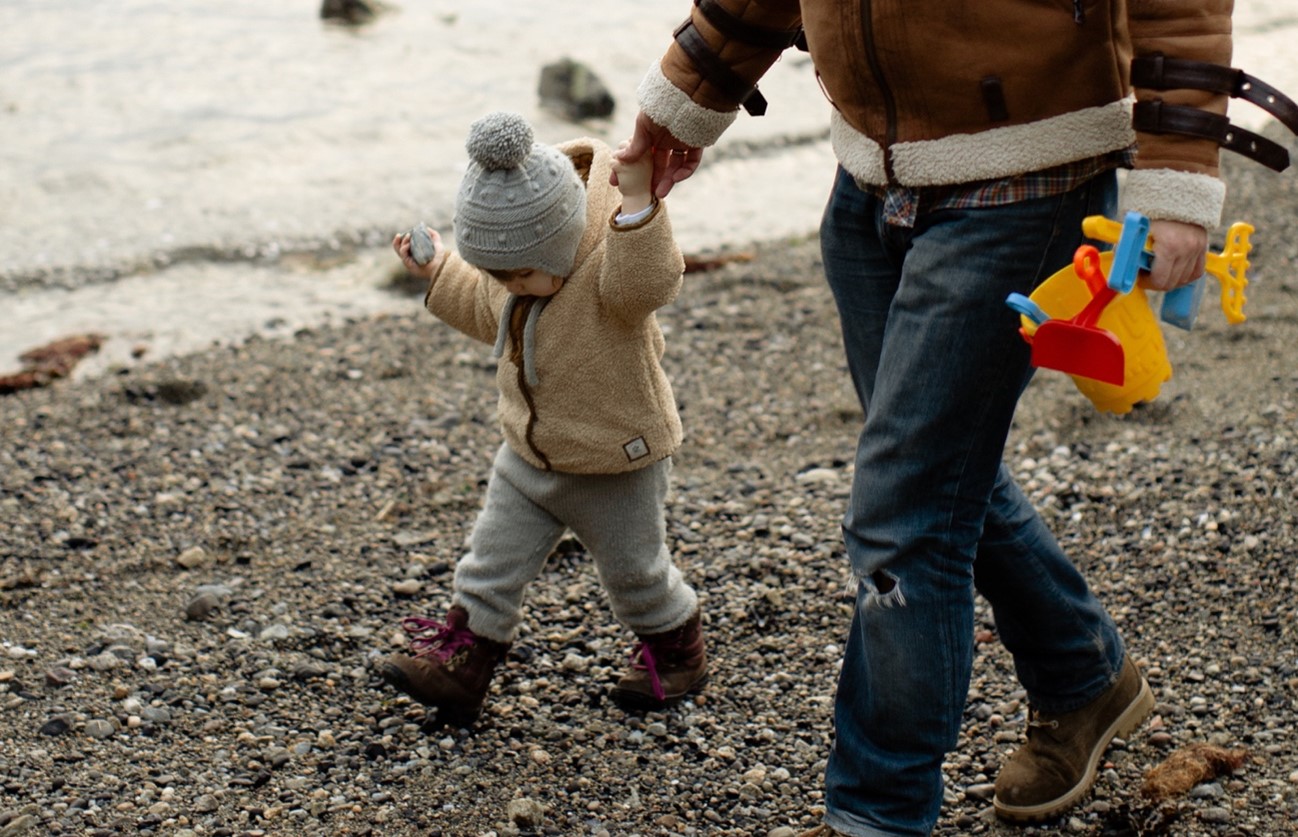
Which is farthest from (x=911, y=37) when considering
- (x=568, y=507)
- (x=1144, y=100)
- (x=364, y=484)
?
(x=364, y=484)

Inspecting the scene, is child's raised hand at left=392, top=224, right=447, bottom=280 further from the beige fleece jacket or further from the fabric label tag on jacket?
the fabric label tag on jacket

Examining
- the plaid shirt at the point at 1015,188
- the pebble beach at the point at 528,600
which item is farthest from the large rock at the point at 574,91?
the plaid shirt at the point at 1015,188

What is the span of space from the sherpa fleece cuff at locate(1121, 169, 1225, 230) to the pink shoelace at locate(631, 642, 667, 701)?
1.52 meters

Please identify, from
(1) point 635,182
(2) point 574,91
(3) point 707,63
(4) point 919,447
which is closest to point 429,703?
(1) point 635,182

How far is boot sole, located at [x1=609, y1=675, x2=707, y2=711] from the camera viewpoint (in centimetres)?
316

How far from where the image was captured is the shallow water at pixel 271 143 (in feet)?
21.4

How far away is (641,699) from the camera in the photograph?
3.16 meters

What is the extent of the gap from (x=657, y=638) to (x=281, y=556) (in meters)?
1.22

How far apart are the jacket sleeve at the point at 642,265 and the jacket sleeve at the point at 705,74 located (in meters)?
0.16

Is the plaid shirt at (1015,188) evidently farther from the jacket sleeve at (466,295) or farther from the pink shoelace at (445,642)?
the pink shoelace at (445,642)

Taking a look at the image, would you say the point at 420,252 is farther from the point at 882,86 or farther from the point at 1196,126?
the point at 1196,126

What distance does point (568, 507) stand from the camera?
9.73 ft

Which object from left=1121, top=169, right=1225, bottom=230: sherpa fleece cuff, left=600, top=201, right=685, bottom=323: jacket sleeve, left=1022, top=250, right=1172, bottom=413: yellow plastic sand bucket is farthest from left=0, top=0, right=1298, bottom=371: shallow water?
left=1121, top=169, right=1225, bottom=230: sherpa fleece cuff

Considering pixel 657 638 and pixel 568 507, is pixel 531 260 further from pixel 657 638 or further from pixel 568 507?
pixel 657 638
